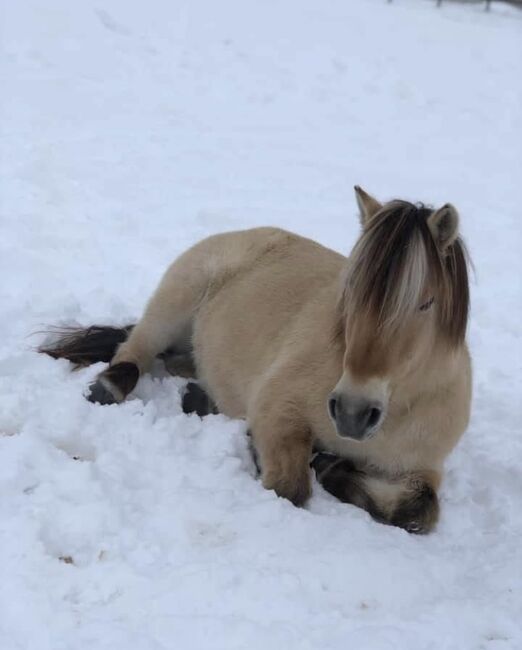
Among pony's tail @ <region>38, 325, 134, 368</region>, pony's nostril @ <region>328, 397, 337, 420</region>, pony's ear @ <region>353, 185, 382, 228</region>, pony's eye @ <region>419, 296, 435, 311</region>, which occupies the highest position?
pony's ear @ <region>353, 185, 382, 228</region>

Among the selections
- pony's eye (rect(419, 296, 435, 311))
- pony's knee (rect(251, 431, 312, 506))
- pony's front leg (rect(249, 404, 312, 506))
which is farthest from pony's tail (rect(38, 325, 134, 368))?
pony's eye (rect(419, 296, 435, 311))

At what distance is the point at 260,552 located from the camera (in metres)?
3.01

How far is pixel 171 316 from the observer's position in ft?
16.7

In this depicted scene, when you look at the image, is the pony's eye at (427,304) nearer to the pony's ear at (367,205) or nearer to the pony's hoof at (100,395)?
the pony's ear at (367,205)

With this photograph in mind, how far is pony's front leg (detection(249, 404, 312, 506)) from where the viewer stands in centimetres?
355

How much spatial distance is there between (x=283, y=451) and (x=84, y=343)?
167 cm

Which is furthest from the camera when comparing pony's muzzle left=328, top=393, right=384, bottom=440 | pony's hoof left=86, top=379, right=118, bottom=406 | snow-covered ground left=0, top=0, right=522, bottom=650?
pony's hoof left=86, top=379, right=118, bottom=406

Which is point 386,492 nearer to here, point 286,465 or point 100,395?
point 286,465

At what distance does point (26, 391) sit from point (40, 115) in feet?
23.3

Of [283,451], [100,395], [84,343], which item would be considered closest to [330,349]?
[283,451]

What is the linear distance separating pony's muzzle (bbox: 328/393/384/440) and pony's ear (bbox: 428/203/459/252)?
722mm

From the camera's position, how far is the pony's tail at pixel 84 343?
4.62 meters

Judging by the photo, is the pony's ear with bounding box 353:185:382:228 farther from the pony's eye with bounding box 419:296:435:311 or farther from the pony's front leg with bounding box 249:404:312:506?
the pony's front leg with bounding box 249:404:312:506

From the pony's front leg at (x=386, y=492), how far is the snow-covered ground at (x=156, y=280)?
0.11m
